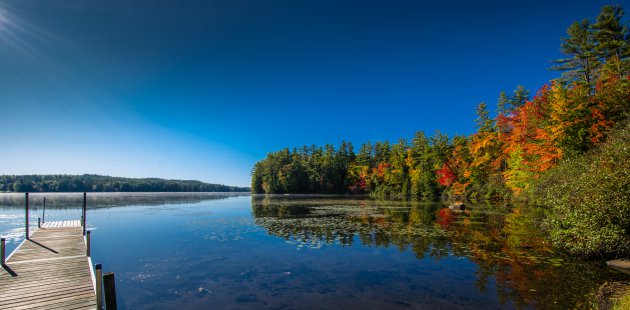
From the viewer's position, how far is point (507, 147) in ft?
165

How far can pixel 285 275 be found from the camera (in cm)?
1246

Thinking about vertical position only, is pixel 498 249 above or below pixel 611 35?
below

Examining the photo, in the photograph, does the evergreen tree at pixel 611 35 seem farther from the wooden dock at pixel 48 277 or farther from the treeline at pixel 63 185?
the treeline at pixel 63 185

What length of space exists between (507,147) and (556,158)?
19633 mm

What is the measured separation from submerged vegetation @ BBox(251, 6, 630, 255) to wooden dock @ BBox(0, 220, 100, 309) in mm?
18630

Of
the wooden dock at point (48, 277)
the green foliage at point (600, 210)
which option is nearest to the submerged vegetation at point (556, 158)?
the green foliage at point (600, 210)

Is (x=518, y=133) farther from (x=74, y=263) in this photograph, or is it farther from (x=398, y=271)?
(x=74, y=263)

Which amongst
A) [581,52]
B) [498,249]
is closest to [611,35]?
[581,52]

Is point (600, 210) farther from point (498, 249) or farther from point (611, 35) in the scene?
point (611, 35)

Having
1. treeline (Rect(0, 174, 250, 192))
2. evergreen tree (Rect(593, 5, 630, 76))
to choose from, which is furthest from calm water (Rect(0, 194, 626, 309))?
treeline (Rect(0, 174, 250, 192))

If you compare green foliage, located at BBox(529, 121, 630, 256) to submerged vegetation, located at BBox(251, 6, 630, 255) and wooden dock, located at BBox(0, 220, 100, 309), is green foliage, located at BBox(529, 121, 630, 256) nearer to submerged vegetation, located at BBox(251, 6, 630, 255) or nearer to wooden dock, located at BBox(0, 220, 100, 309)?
submerged vegetation, located at BBox(251, 6, 630, 255)

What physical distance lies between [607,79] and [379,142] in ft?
263

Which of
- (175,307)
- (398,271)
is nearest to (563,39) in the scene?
(398,271)

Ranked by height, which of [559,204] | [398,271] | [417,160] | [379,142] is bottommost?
[398,271]
